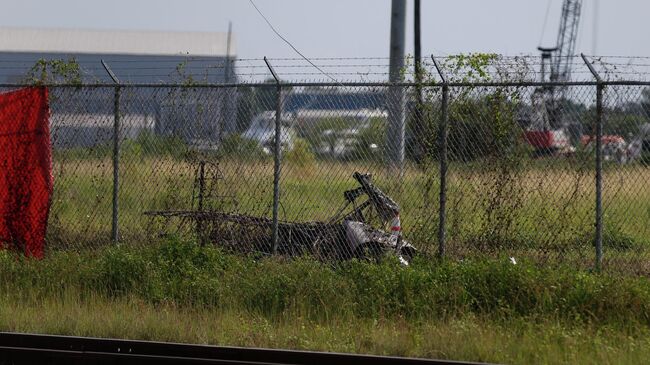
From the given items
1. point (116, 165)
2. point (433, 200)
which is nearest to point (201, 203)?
point (116, 165)

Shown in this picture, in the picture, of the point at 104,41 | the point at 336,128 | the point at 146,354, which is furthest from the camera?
the point at 104,41

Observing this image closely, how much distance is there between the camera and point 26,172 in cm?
1303

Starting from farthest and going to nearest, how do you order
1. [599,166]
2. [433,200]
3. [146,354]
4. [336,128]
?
[336,128] → [433,200] → [599,166] → [146,354]

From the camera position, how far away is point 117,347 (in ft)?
29.1

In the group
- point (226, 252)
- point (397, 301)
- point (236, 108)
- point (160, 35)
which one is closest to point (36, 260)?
point (226, 252)

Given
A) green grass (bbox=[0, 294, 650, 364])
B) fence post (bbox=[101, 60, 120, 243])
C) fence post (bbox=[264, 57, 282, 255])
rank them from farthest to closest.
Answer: fence post (bbox=[101, 60, 120, 243])
fence post (bbox=[264, 57, 282, 255])
green grass (bbox=[0, 294, 650, 364])

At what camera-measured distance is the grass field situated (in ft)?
37.4

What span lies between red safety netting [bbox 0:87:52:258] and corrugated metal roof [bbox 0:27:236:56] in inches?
1400

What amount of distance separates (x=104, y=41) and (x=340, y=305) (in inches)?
1693

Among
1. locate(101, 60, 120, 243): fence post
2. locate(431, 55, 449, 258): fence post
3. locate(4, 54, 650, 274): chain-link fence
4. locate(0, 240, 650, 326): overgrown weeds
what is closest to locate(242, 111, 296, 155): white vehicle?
locate(4, 54, 650, 274): chain-link fence

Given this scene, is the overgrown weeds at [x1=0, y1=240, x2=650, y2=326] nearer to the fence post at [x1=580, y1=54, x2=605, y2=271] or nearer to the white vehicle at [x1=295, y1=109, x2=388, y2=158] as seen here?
the fence post at [x1=580, y1=54, x2=605, y2=271]

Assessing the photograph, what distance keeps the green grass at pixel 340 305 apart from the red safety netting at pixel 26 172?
116 centimetres

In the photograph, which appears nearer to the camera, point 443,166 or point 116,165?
point 443,166

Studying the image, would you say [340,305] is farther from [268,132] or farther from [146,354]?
[268,132]
